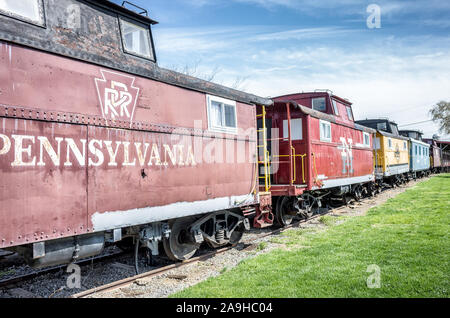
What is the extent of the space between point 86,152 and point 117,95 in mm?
980

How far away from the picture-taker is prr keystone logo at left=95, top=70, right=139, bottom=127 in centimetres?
466

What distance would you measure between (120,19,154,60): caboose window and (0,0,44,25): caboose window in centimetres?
127

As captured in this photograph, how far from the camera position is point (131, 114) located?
500cm

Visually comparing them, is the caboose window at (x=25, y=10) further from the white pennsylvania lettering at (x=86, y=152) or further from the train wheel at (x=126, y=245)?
the train wheel at (x=126, y=245)

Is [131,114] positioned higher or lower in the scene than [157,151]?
higher

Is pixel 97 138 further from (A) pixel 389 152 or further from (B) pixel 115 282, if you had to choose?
(A) pixel 389 152

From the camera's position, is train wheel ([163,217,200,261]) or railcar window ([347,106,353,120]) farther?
railcar window ([347,106,353,120])

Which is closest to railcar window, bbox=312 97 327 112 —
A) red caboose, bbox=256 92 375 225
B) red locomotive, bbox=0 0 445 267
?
red caboose, bbox=256 92 375 225

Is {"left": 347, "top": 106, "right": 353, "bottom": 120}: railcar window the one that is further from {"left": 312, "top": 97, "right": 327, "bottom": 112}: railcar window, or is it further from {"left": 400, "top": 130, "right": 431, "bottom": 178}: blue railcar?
{"left": 400, "top": 130, "right": 431, "bottom": 178}: blue railcar

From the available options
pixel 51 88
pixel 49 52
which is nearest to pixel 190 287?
pixel 51 88

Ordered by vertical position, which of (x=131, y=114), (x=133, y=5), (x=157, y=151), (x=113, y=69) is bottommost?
(x=157, y=151)

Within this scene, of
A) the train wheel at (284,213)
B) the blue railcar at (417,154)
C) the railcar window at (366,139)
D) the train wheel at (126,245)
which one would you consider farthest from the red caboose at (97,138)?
the blue railcar at (417,154)

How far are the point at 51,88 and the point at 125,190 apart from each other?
1.61 metres
